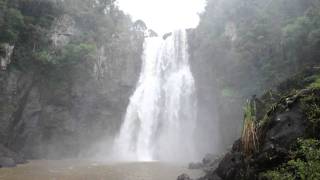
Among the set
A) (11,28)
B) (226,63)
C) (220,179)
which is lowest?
(220,179)

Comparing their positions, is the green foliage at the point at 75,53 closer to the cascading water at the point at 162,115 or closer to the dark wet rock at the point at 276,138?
the cascading water at the point at 162,115

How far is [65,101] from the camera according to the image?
3547 cm

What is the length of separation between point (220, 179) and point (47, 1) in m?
28.0

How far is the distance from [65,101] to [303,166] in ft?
95.9

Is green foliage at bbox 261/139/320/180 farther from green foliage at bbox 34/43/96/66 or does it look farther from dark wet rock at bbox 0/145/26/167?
green foliage at bbox 34/43/96/66

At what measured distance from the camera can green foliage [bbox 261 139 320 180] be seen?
8938mm

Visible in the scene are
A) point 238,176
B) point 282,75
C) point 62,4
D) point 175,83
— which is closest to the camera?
point 238,176

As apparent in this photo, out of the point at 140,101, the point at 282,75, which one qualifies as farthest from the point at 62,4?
the point at 282,75

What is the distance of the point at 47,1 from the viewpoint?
35656 millimetres

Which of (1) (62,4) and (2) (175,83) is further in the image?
(2) (175,83)

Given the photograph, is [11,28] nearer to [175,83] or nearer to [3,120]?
[3,120]

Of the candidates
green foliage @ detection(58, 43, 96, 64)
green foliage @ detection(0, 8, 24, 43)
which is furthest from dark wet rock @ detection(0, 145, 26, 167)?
green foliage @ detection(58, 43, 96, 64)

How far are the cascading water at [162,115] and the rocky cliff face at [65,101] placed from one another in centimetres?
151

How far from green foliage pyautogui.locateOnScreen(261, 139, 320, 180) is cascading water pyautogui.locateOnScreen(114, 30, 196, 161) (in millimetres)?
25517
